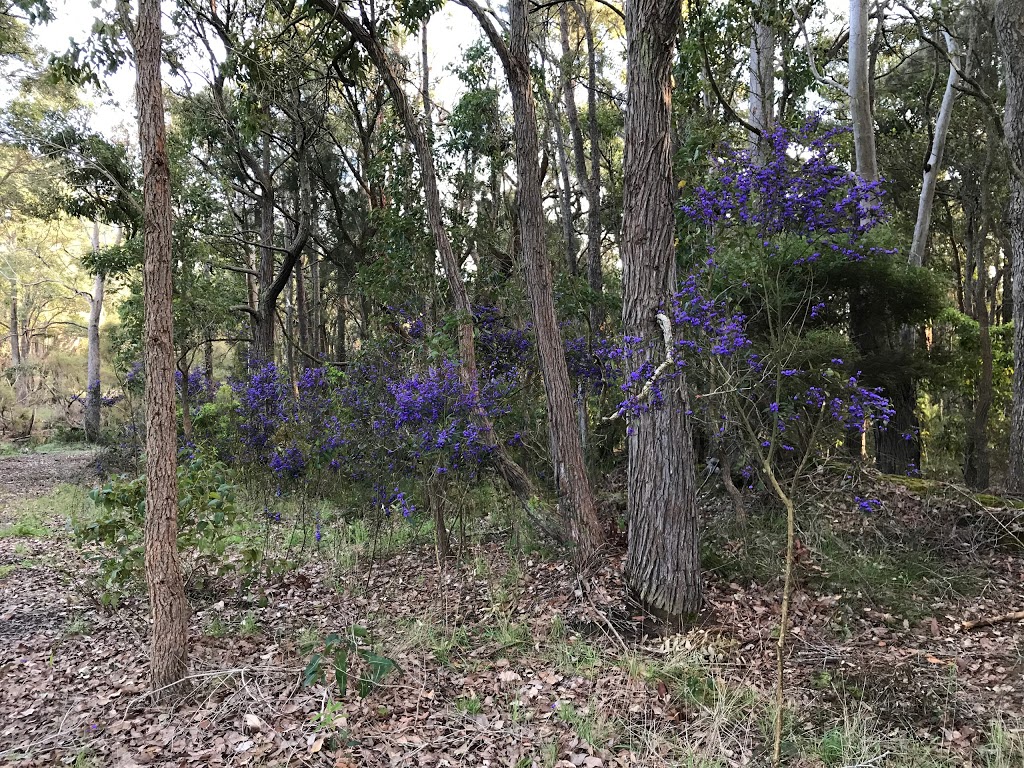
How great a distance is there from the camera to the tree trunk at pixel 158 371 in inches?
142

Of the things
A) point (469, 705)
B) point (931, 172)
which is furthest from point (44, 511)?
point (931, 172)

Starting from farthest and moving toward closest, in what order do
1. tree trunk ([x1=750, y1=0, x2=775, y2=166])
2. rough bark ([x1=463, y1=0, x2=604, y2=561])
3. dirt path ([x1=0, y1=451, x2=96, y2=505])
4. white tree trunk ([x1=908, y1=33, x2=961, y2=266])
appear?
dirt path ([x1=0, y1=451, x2=96, y2=505]), white tree trunk ([x1=908, y1=33, x2=961, y2=266]), tree trunk ([x1=750, y1=0, x2=775, y2=166]), rough bark ([x1=463, y1=0, x2=604, y2=561])

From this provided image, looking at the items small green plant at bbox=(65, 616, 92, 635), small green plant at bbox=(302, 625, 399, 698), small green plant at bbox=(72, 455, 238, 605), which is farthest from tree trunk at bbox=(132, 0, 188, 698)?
small green plant at bbox=(65, 616, 92, 635)

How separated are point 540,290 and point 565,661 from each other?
3.04 meters

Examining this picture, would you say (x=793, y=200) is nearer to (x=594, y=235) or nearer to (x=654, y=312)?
(x=654, y=312)

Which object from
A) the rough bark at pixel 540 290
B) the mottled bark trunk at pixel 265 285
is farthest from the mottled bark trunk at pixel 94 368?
the rough bark at pixel 540 290

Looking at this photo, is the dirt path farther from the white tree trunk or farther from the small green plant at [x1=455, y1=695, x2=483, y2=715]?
the white tree trunk

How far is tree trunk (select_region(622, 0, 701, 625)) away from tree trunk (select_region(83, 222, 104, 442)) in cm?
1360

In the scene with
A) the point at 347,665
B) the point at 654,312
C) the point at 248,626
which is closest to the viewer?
the point at 347,665

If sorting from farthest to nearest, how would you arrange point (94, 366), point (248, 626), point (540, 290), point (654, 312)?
1. point (94, 366)
2. point (540, 290)
3. point (248, 626)
4. point (654, 312)

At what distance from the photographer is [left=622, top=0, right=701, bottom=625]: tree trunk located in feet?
14.2

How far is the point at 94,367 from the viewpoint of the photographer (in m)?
19.1

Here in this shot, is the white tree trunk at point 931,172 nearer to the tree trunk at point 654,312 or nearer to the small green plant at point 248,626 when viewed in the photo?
the tree trunk at point 654,312

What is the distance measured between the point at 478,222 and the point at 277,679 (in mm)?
8172
